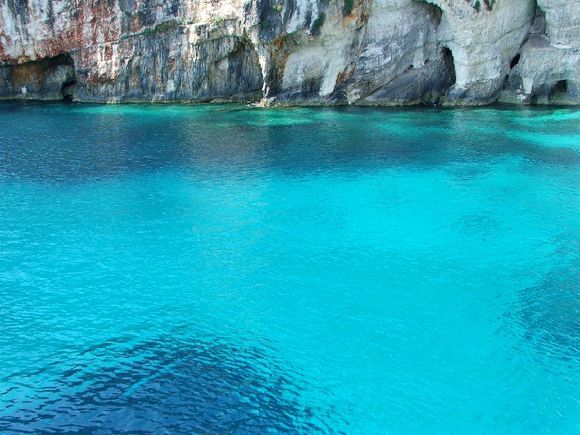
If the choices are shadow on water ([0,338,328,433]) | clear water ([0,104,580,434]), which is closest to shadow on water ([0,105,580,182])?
clear water ([0,104,580,434])

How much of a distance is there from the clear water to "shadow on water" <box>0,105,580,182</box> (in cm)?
21

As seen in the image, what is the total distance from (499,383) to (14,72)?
42264 mm

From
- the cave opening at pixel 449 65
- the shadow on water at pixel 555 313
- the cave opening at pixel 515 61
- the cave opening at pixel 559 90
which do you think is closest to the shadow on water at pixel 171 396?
the shadow on water at pixel 555 313

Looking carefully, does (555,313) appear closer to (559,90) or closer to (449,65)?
(449,65)

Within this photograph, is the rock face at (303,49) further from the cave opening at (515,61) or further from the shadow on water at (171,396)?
the shadow on water at (171,396)

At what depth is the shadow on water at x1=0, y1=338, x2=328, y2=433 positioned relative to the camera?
10.5 metres

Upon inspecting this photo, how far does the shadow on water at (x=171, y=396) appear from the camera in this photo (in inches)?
414

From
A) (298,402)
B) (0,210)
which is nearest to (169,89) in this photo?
(0,210)

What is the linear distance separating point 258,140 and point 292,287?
1588 centimetres

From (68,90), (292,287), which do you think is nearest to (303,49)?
(68,90)

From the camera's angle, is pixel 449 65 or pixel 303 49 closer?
pixel 303 49

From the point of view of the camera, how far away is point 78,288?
1524 cm

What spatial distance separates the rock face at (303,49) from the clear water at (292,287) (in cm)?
954

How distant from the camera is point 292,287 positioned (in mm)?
15484
